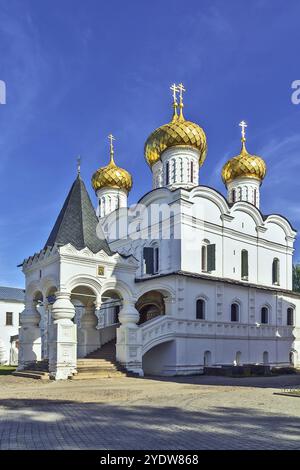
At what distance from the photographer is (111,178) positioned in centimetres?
2892

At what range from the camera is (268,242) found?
24828mm

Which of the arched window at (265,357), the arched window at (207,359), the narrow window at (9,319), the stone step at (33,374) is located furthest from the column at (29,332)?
the narrow window at (9,319)

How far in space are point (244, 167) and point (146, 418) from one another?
2073 cm

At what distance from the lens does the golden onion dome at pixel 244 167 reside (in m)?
26.7

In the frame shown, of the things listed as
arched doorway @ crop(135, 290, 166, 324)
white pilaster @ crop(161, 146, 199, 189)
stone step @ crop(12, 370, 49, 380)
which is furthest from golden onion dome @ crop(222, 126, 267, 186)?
stone step @ crop(12, 370, 49, 380)

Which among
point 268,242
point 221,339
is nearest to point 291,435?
point 221,339

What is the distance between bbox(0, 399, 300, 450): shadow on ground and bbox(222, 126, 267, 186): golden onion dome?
63.7 feet

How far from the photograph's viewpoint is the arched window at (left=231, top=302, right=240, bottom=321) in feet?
70.6

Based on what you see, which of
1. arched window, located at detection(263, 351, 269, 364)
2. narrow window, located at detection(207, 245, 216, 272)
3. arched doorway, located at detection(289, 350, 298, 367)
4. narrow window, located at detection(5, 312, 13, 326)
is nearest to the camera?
narrow window, located at detection(207, 245, 216, 272)

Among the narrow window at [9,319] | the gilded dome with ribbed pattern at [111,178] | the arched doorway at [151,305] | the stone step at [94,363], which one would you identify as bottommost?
the stone step at [94,363]

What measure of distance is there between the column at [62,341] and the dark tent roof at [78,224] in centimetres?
205

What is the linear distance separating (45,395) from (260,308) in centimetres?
1418

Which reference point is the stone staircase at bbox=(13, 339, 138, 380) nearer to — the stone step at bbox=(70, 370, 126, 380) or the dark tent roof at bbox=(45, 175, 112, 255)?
the stone step at bbox=(70, 370, 126, 380)

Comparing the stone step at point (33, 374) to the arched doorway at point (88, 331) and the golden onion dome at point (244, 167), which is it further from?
the golden onion dome at point (244, 167)
